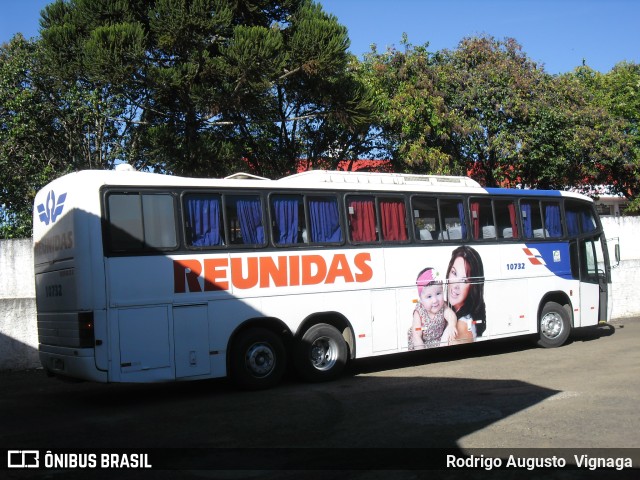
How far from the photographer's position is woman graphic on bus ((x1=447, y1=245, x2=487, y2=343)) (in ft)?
40.6

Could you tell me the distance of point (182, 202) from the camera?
9797 millimetres

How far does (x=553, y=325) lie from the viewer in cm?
1408

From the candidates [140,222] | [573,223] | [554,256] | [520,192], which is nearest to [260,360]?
[140,222]

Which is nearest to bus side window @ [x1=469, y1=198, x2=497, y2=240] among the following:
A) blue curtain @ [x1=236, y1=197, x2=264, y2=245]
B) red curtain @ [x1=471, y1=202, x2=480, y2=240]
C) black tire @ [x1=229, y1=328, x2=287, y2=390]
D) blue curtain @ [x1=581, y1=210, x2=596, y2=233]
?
red curtain @ [x1=471, y1=202, x2=480, y2=240]

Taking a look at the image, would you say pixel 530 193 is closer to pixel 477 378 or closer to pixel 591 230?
pixel 591 230

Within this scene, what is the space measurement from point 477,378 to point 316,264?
120 inches

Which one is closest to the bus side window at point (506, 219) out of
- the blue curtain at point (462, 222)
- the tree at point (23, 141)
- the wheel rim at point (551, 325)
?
the blue curtain at point (462, 222)

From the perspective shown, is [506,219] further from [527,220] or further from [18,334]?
[18,334]

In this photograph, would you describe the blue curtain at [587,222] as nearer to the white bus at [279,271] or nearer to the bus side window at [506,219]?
the white bus at [279,271]

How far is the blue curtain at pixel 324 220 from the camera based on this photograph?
432 inches

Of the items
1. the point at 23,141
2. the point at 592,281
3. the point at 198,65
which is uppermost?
the point at 198,65

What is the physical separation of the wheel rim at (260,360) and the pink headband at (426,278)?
9.96ft

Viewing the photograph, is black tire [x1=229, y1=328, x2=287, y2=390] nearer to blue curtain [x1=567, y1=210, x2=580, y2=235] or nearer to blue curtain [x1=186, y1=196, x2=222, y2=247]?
blue curtain [x1=186, y1=196, x2=222, y2=247]

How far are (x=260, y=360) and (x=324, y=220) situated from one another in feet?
8.15
